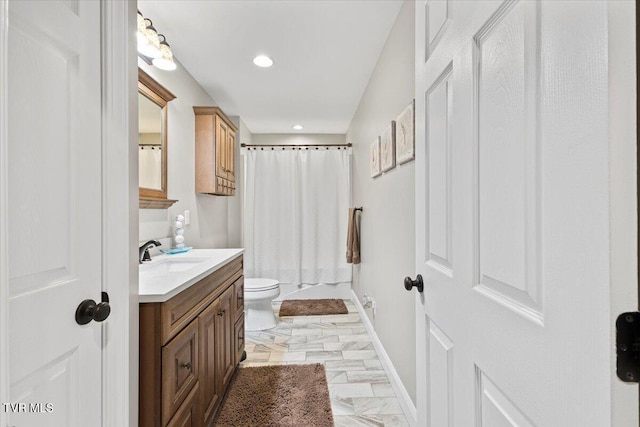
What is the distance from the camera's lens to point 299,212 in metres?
4.52

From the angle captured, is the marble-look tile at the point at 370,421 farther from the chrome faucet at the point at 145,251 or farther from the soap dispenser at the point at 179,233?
the soap dispenser at the point at 179,233

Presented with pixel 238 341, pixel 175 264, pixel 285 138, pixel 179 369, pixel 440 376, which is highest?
pixel 285 138

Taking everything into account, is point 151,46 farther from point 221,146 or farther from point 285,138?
point 285,138

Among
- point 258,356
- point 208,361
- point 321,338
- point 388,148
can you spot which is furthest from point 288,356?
point 388,148

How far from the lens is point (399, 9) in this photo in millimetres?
1966

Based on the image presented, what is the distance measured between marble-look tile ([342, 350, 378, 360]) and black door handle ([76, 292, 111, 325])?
2124 mm

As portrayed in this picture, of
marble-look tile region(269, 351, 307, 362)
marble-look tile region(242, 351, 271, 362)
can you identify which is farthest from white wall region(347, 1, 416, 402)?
marble-look tile region(242, 351, 271, 362)

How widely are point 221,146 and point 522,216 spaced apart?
9.97ft

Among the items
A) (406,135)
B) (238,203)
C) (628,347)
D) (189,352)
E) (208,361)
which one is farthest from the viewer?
(238,203)

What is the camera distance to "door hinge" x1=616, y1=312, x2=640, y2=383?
37 cm

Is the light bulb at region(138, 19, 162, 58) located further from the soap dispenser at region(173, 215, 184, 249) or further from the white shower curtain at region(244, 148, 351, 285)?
the white shower curtain at region(244, 148, 351, 285)

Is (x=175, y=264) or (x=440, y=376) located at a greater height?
(x=175, y=264)

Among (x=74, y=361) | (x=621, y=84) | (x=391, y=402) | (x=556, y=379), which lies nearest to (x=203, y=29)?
(x=74, y=361)

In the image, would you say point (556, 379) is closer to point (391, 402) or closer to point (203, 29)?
point (391, 402)
